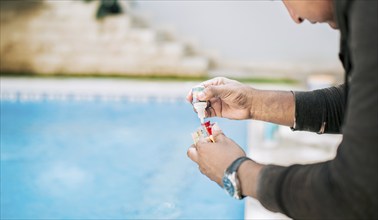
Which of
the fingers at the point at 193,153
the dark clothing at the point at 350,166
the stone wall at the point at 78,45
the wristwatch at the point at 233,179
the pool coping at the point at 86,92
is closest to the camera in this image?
the dark clothing at the point at 350,166

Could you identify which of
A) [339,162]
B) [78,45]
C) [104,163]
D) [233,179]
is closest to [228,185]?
[233,179]

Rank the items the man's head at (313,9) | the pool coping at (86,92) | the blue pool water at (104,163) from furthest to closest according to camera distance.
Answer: the pool coping at (86,92) → the blue pool water at (104,163) → the man's head at (313,9)

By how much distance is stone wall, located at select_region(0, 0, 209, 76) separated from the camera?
8.89m

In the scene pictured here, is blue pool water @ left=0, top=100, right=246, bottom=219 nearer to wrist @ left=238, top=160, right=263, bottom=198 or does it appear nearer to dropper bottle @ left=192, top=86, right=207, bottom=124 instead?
dropper bottle @ left=192, top=86, right=207, bottom=124

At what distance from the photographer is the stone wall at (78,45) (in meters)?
8.89

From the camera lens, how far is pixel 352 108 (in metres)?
1.05

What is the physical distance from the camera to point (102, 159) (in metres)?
5.05

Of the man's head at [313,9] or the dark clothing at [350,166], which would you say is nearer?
the dark clothing at [350,166]

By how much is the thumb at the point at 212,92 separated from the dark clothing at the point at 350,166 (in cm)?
49

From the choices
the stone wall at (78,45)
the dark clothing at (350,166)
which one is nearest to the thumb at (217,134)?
the dark clothing at (350,166)

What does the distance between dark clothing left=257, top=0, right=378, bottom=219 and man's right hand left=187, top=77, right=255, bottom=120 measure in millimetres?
540

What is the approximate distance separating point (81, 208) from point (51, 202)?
10.6 inches

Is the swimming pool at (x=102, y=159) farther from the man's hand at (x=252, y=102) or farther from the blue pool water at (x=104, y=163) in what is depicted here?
the man's hand at (x=252, y=102)

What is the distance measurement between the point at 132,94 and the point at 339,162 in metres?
6.53
